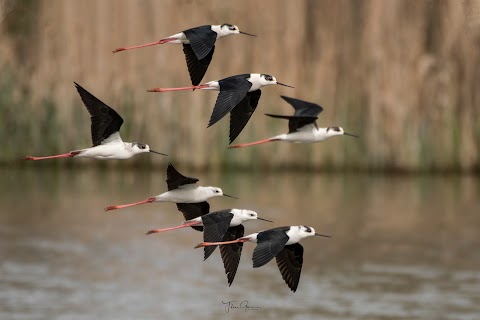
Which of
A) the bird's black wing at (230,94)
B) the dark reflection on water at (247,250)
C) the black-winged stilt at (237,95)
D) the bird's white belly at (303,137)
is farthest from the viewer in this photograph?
the dark reflection on water at (247,250)

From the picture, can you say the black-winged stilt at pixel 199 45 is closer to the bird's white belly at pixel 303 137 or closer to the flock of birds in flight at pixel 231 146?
the flock of birds in flight at pixel 231 146

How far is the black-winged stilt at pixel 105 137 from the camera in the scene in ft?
22.4

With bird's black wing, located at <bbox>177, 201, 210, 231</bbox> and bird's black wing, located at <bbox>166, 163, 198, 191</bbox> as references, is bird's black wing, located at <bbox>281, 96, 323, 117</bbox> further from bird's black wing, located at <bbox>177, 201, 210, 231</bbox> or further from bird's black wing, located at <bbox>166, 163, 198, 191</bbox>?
bird's black wing, located at <bbox>166, 163, 198, 191</bbox>

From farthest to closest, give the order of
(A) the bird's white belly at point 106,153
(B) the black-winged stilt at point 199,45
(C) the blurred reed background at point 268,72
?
(C) the blurred reed background at point 268,72
(A) the bird's white belly at point 106,153
(B) the black-winged stilt at point 199,45

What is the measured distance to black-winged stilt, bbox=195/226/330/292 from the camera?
636 centimetres

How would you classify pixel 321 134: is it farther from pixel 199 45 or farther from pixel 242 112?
pixel 199 45

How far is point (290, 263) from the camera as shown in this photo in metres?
7.18

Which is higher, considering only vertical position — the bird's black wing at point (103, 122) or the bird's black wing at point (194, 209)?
the bird's black wing at point (103, 122)

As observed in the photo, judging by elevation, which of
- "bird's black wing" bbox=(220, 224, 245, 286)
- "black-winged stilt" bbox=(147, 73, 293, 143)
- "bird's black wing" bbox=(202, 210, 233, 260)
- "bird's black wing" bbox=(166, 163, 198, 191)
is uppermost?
"black-winged stilt" bbox=(147, 73, 293, 143)

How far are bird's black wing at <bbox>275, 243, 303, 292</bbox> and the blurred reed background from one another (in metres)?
12.1

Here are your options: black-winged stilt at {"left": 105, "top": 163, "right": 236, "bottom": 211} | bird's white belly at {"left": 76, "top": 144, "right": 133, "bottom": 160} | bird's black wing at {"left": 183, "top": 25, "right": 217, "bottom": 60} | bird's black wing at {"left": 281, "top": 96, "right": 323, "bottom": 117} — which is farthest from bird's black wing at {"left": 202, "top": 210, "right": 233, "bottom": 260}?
bird's black wing at {"left": 281, "top": 96, "right": 323, "bottom": 117}

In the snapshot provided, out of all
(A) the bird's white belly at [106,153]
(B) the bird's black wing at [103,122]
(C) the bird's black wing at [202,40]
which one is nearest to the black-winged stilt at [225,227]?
(A) the bird's white belly at [106,153]

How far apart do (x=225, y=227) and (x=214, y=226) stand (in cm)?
5

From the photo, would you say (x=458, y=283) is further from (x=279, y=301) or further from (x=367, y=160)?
(x=367, y=160)
